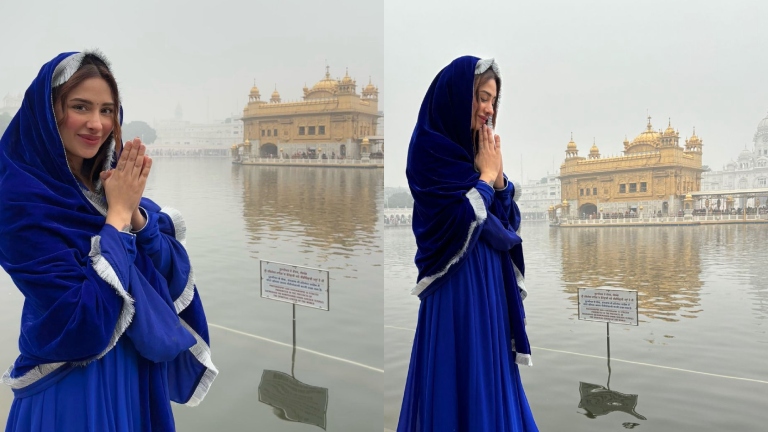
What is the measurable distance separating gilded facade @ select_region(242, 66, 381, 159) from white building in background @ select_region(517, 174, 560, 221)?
1.76m

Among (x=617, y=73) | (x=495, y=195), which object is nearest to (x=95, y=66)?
(x=495, y=195)

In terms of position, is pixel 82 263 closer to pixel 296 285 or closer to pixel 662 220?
pixel 296 285

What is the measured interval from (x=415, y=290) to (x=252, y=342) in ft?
→ 10.4

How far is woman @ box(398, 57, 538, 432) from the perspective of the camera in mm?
1853

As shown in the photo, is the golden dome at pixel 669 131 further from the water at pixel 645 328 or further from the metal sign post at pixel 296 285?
the metal sign post at pixel 296 285

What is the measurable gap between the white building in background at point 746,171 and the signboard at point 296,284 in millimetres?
3255

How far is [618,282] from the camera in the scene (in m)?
5.31

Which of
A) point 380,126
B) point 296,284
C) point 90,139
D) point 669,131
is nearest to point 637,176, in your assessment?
point 669,131

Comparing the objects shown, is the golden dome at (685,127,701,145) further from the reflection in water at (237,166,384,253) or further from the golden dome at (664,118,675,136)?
the reflection in water at (237,166,384,253)

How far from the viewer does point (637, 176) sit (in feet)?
17.5

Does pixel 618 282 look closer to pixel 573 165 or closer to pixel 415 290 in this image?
pixel 573 165

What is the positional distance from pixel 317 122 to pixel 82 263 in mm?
3975

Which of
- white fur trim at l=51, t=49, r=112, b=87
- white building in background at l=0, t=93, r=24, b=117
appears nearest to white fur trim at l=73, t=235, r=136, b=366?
white fur trim at l=51, t=49, r=112, b=87

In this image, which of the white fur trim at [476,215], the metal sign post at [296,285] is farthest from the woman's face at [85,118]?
the metal sign post at [296,285]
